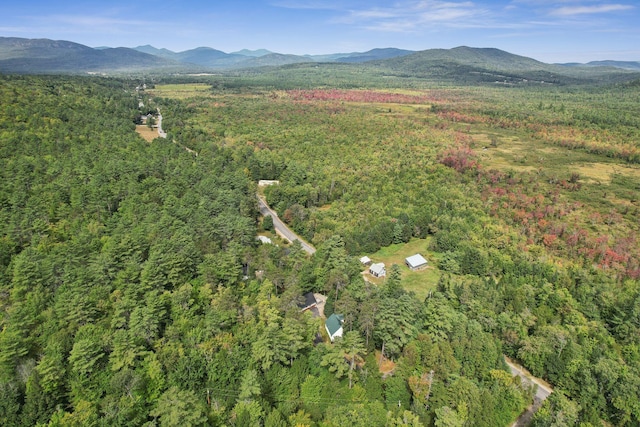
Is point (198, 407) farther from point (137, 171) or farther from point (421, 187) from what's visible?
point (421, 187)

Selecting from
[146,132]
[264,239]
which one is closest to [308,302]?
[264,239]

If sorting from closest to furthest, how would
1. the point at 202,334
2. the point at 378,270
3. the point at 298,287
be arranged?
the point at 202,334, the point at 298,287, the point at 378,270

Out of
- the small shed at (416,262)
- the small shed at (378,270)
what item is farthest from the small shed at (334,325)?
the small shed at (416,262)

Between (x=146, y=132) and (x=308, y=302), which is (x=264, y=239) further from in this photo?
(x=146, y=132)

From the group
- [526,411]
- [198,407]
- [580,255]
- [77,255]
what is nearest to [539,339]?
[526,411]

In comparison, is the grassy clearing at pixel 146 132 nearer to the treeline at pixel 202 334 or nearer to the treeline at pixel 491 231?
the treeline at pixel 491 231

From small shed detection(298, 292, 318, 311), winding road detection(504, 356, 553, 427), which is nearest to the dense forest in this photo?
small shed detection(298, 292, 318, 311)
